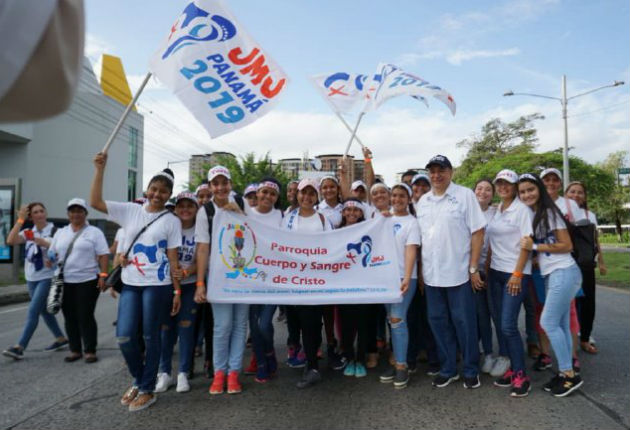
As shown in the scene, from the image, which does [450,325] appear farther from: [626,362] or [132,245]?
[132,245]

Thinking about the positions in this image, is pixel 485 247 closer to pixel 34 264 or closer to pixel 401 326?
pixel 401 326

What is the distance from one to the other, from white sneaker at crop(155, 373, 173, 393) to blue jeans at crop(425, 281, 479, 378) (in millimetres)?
2679

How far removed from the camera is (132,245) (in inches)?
158

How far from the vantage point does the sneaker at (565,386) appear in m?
3.86

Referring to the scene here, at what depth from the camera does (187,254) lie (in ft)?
14.8

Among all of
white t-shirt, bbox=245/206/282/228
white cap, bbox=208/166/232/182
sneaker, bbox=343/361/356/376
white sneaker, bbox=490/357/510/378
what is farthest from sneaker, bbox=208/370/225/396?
white sneaker, bbox=490/357/510/378

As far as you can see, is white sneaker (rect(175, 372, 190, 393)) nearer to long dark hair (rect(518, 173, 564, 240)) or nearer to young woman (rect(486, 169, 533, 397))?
young woman (rect(486, 169, 533, 397))

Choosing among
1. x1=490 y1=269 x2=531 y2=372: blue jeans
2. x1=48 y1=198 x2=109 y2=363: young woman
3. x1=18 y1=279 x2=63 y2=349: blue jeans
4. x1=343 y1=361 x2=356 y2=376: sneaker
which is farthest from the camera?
x1=18 y1=279 x2=63 y2=349: blue jeans

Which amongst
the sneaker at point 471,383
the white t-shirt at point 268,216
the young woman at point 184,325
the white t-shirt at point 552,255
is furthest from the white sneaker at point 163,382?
the white t-shirt at point 552,255

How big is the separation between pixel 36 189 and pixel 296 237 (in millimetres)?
25784

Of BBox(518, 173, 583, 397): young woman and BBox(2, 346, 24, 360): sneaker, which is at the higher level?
BBox(518, 173, 583, 397): young woman

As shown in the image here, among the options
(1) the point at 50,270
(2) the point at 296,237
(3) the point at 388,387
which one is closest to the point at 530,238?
(3) the point at 388,387

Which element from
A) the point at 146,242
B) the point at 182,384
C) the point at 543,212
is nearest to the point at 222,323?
the point at 182,384

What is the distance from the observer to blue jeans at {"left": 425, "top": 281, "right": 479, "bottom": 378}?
4188 mm
